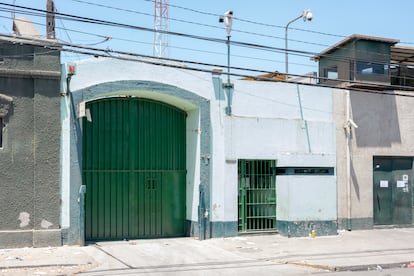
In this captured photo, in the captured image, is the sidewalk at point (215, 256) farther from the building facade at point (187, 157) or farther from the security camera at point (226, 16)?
the security camera at point (226, 16)

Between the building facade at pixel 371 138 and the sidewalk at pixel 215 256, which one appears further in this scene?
the building facade at pixel 371 138

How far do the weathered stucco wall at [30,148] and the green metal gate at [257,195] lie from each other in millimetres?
5589

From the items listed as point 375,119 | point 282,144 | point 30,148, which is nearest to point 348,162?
point 375,119

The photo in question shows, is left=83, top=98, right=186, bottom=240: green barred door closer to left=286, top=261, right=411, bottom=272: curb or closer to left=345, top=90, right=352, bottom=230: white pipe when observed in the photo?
left=286, top=261, right=411, bottom=272: curb

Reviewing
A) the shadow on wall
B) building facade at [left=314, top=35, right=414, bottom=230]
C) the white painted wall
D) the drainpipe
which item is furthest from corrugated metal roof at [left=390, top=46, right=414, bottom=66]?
the white painted wall

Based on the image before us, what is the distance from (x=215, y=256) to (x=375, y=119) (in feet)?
28.4

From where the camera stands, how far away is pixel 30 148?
1423 cm

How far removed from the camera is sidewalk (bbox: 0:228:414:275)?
12008mm

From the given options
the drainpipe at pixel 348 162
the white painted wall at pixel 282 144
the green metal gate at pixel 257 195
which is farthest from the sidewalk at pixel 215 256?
the drainpipe at pixel 348 162

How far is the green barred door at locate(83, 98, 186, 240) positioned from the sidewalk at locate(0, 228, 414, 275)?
647 mm

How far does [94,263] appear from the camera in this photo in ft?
40.5

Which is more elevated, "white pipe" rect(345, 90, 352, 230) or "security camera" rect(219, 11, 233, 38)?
"security camera" rect(219, 11, 233, 38)

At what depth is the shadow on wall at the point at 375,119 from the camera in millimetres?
18812

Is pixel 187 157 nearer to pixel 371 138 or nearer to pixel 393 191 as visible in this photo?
pixel 371 138
